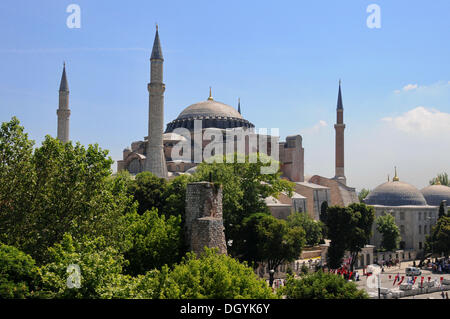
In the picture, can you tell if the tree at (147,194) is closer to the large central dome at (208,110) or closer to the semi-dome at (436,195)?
the large central dome at (208,110)

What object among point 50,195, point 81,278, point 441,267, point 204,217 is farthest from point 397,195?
point 81,278

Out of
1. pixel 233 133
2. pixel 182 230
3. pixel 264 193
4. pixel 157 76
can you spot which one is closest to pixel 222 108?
pixel 233 133

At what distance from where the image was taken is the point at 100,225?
50.0ft

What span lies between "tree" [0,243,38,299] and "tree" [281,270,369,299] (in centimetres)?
619

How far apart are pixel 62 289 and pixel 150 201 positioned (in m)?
16.2

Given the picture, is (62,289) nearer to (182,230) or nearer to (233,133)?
(182,230)

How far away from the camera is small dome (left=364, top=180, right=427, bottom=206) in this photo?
41656 mm

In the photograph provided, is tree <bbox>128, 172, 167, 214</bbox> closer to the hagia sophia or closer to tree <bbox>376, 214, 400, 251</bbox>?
the hagia sophia

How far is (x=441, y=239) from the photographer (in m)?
30.5

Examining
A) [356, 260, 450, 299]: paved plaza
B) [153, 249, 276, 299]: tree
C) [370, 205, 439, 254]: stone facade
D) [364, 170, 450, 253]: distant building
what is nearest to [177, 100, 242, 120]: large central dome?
[364, 170, 450, 253]: distant building

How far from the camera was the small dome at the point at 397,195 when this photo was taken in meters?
41.7

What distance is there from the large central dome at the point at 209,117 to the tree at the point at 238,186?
24058 mm

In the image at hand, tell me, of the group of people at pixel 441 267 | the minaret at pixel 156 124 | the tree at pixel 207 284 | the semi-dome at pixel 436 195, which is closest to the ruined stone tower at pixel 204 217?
the tree at pixel 207 284

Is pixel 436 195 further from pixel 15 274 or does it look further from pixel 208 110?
pixel 15 274
